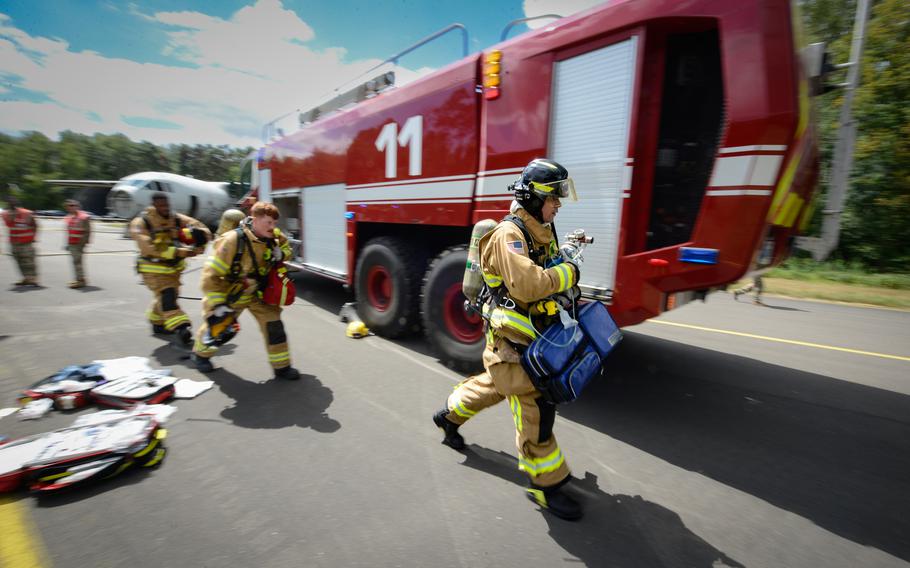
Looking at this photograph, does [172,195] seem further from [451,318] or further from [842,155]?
[842,155]

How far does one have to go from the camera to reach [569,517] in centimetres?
220

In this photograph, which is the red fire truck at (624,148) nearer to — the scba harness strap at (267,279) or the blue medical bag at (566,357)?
the blue medical bag at (566,357)

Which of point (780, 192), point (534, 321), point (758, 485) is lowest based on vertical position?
point (758, 485)

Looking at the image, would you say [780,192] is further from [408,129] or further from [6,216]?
[6,216]

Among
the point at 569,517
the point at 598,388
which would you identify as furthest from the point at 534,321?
the point at 598,388

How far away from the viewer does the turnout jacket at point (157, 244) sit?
15.9 ft

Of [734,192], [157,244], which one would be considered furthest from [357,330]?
[734,192]

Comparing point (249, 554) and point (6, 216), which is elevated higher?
point (6, 216)

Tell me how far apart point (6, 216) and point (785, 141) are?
38.9 feet

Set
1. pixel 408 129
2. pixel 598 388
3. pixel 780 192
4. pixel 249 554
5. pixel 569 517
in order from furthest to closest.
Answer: pixel 408 129, pixel 598 388, pixel 780 192, pixel 569 517, pixel 249 554

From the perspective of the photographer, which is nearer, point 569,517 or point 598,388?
point 569,517

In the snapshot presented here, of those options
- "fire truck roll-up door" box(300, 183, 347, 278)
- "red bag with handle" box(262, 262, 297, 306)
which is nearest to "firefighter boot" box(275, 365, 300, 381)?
"red bag with handle" box(262, 262, 297, 306)

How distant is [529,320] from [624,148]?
1.57 metres

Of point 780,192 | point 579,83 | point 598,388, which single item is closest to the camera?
point 780,192
